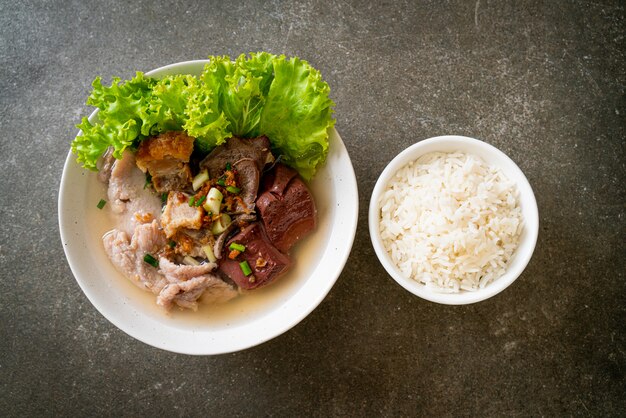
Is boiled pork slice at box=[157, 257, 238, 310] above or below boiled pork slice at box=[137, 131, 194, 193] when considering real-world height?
below

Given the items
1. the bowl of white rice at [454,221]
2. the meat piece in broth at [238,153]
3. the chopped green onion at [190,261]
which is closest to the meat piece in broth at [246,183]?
the meat piece in broth at [238,153]

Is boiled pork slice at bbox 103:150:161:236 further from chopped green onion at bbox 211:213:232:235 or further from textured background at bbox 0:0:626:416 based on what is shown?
textured background at bbox 0:0:626:416

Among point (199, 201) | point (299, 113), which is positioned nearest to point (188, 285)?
point (199, 201)

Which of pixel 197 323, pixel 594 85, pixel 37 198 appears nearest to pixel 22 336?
pixel 37 198

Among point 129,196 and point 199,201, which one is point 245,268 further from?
point 129,196

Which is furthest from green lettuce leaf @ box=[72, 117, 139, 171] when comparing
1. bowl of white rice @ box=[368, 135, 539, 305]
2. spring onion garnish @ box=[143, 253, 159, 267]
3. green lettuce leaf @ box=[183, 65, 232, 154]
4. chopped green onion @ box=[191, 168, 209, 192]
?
bowl of white rice @ box=[368, 135, 539, 305]

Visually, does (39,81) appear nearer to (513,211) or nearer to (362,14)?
(362,14)
